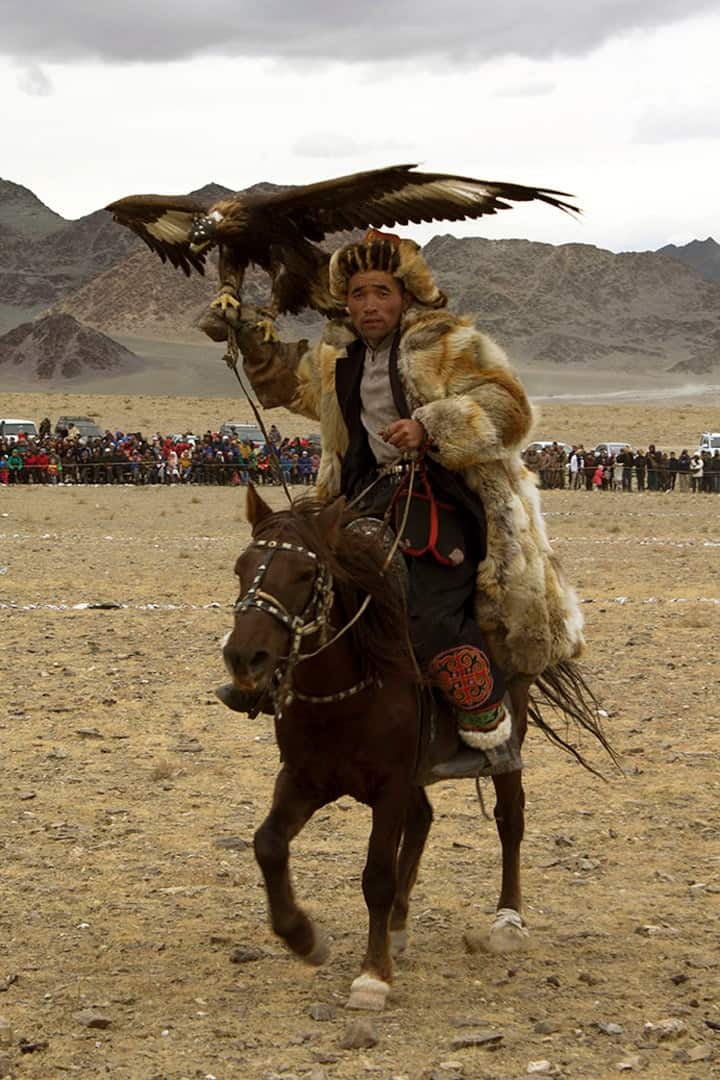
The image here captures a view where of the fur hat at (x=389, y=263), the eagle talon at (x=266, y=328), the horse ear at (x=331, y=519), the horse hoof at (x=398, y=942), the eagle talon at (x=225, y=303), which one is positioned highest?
the fur hat at (x=389, y=263)

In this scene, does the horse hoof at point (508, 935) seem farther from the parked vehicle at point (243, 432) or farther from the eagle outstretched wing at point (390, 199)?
the parked vehicle at point (243, 432)

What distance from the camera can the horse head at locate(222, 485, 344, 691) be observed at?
5.00 m

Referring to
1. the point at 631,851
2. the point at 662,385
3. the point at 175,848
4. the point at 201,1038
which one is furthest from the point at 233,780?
the point at 662,385

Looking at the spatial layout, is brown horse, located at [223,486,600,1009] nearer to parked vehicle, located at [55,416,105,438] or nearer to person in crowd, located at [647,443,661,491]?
person in crowd, located at [647,443,661,491]

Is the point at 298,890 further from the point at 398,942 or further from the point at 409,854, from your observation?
the point at 398,942

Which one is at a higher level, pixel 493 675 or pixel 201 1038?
pixel 493 675

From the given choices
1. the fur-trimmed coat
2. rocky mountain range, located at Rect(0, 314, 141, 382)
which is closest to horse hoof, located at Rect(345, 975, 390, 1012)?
the fur-trimmed coat

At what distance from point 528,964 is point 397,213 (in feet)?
10.5

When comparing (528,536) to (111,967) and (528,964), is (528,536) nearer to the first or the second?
(528,964)

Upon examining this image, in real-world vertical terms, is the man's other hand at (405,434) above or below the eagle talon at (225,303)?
below

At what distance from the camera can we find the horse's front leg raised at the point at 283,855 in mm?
5645

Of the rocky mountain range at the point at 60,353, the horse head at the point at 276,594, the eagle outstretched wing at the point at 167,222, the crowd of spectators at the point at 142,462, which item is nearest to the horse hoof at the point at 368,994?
the horse head at the point at 276,594

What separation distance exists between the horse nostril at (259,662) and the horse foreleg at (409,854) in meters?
1.71

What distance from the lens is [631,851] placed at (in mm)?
7742
